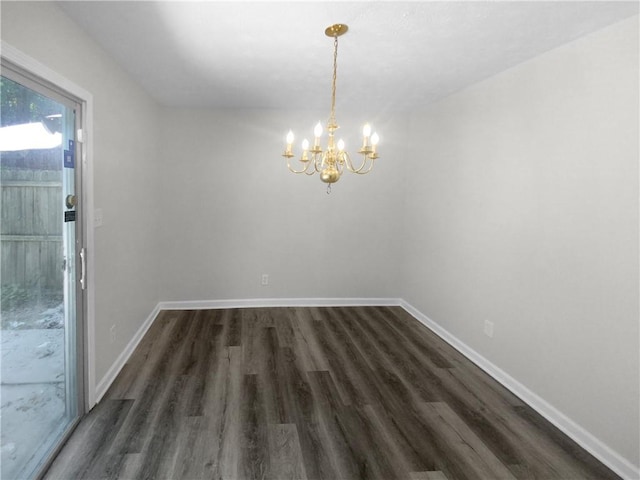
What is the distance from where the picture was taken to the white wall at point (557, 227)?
2088 millimetres

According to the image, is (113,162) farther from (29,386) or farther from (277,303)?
(277,303)

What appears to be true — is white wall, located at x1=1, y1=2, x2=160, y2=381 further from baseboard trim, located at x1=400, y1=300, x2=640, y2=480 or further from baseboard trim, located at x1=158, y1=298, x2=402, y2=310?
baseboard trim, located at x1=400, y1=300, x2=640, y2=480

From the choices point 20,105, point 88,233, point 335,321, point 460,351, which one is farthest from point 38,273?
point 460,351

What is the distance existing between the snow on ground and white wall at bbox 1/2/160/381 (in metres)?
0.40

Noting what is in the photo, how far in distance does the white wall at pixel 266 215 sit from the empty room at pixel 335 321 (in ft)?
1.45

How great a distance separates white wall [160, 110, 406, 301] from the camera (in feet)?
14.8

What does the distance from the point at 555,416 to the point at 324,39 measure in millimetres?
2964

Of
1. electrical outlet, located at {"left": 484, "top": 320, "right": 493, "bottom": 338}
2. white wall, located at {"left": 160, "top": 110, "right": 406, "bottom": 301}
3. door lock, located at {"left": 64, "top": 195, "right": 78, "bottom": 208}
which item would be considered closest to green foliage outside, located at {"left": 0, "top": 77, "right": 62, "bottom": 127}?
door lock, located at {"left": 64, "top": 195, "right": 78, "bottom": 208}

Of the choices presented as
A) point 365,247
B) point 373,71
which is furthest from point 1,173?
point 365,247

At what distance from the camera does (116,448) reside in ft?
6.91

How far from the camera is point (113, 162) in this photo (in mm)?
2865

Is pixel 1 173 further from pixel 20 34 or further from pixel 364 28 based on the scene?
pixel 364 28

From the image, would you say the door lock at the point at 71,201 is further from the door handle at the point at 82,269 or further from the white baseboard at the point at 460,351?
the white baseboard at the point at 460,351

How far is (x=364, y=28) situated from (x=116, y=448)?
2893 mm
